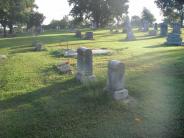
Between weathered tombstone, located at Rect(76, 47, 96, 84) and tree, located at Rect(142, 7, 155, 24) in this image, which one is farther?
tree, located at Rect(142, 7, 155, 24)

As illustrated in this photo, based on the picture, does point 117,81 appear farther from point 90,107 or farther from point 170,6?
point 170,6

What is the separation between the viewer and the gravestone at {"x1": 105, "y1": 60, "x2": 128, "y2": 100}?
8508 millimetres

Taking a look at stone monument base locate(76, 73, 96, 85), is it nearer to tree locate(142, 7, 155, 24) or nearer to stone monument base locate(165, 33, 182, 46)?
stone monument base locate(165, 33, 182, 46)

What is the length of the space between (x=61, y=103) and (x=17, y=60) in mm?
9746

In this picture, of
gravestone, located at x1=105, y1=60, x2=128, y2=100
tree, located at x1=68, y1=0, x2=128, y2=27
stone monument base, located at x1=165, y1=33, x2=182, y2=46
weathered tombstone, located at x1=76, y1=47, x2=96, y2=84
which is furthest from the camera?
tree, located at x1=68, y1=0, x2=128, y2=27

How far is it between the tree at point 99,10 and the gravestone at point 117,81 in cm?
5416

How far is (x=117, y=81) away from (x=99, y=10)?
5632 cm

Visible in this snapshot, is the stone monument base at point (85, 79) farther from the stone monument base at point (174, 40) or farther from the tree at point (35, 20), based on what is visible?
the tree at point (35, 20)

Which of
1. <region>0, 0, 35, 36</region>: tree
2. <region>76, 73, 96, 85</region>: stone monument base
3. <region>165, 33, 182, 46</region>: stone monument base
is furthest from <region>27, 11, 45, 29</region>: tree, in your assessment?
<region>76, 73, 96, 85</region>: stone monument base

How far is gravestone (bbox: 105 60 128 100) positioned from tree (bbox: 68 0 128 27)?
54162 mm

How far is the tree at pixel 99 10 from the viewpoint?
203ft

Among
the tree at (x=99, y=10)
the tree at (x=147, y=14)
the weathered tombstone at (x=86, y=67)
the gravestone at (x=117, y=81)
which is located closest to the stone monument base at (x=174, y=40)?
the weathered tombstone at (x=86, y=67)

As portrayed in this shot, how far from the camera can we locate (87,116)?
7.39 metres

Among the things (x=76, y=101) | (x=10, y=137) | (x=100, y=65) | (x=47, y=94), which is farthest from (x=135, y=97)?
(x=100, y=65)
